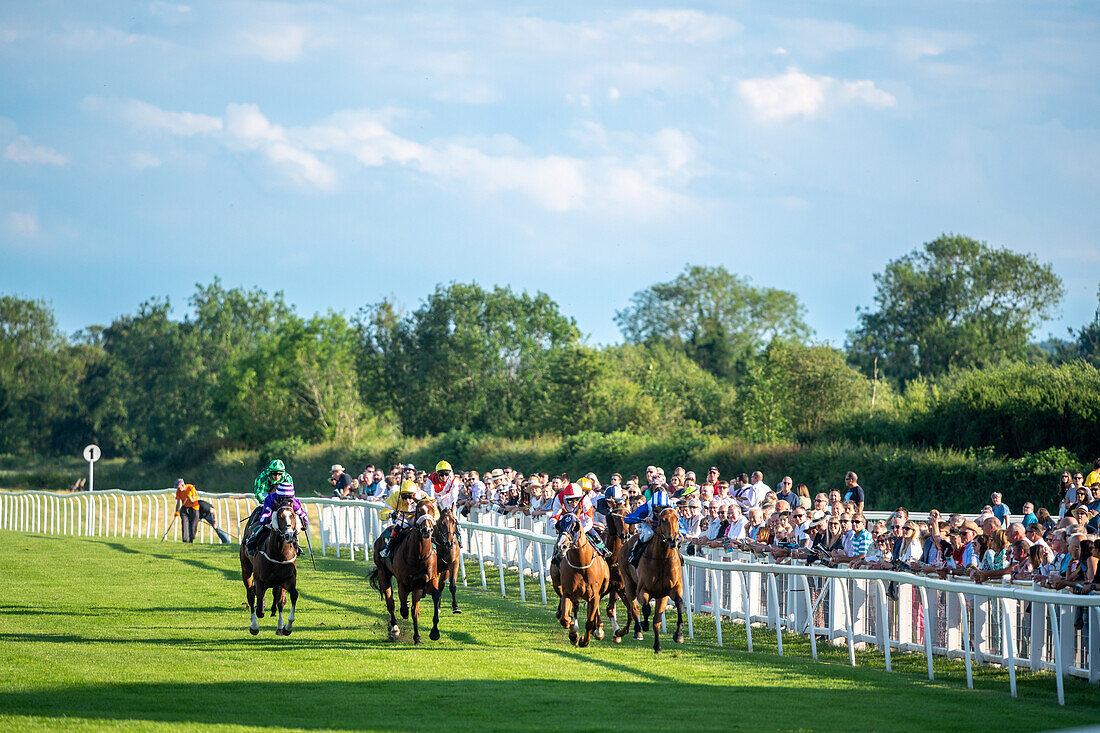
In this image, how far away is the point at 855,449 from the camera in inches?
1180

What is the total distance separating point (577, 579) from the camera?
1222 cm

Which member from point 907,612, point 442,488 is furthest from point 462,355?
point 907,612

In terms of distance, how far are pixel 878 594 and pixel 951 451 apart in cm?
1822

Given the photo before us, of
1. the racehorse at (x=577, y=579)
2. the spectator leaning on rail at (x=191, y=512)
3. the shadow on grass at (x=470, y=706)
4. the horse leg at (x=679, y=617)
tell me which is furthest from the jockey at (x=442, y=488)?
the spectator leaning on rail at (x=191, y=512)

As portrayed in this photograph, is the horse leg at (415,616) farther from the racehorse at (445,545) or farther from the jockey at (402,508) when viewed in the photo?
the jockey at (402,508)

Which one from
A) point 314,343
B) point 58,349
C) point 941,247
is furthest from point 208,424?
point 941,247

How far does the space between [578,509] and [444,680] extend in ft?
10.4

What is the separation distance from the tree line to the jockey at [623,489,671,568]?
17364 millimetres

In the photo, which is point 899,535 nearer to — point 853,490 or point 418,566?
point 418,566

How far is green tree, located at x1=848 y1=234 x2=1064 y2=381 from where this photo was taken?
5391 cm

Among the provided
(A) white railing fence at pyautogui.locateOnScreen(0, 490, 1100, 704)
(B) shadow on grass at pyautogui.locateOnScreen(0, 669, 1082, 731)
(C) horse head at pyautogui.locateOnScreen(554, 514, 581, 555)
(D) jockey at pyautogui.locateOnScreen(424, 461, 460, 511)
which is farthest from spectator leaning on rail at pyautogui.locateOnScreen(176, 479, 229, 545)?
(B) shadow on grass at pyautogui.locateOnScreen(0, 669, 1082, 731)

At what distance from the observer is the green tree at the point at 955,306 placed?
53.9 m

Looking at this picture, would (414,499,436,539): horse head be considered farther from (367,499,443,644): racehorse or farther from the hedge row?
the hedge row

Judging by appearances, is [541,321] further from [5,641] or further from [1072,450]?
[5,641]
